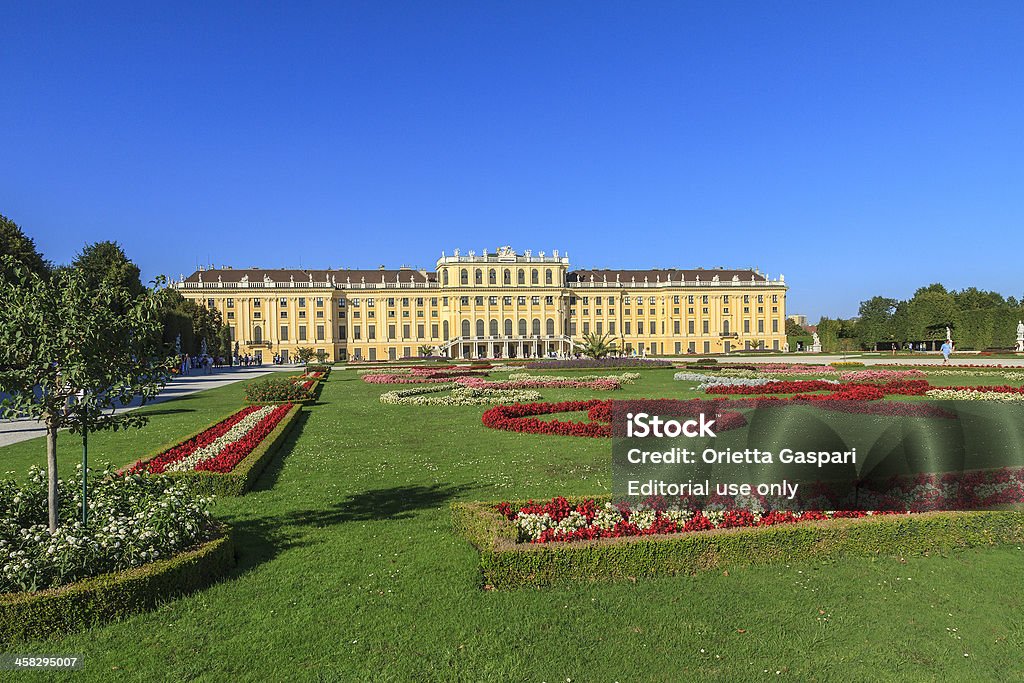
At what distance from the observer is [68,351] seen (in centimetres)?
511

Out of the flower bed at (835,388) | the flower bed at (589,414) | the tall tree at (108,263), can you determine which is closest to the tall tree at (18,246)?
the tall tree at (108,263)

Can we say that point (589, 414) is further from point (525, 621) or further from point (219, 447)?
point (525, 621)

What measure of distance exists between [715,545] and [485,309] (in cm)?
7399

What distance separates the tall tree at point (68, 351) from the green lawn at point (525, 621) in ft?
5.72

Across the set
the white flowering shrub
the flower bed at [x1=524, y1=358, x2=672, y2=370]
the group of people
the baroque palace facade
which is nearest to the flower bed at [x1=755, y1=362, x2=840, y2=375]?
the flower bed at [x1=524, y1=358, x2=672, y2=370]

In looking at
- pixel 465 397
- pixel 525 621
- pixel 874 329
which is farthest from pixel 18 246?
pixel 874 329

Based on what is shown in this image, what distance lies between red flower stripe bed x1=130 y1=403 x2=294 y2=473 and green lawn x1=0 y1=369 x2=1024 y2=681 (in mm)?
2297

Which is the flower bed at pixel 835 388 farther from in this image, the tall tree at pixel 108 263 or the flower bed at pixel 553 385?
the tall tree at pixel 108 263

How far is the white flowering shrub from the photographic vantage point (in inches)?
185

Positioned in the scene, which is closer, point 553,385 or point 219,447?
point 219,447

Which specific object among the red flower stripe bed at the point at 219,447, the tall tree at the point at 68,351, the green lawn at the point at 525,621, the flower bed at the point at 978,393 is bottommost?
the green lawn at the point at 525,621

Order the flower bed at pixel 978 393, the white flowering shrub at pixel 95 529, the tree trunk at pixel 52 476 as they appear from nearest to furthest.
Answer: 1. the white flowering shrub at pixel 95 529
2. the tree trunk at pixel 52 476
3. the flower bed at pixel 978 393

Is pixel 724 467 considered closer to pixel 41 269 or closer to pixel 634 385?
pixel 634 385

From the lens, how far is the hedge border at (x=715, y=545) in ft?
16.9
